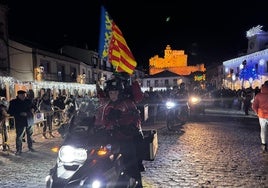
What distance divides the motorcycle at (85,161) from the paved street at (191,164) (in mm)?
2103

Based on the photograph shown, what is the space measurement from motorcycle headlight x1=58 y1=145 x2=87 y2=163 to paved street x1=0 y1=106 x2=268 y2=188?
7.90 feet

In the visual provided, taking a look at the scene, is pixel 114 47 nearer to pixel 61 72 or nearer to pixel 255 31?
pixel 61 72

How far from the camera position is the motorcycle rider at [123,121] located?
4719mm

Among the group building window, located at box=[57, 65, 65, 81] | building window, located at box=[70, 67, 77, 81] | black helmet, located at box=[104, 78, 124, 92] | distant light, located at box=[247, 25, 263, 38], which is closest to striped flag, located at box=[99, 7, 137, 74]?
black helmet, located at box=[104, 78, 124, 92]

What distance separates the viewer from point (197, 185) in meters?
5.89

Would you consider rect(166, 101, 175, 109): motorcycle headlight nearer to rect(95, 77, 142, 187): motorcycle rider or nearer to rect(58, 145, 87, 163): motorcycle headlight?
rect(95, 77, 142, 187): motorcycle rider

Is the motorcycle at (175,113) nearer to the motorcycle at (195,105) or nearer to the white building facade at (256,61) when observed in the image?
the motorcycle at (195,105)

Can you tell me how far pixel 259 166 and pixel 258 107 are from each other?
2147mm

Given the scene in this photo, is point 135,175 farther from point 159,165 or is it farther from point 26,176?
point 26,176

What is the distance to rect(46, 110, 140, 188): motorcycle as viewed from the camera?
386 cm

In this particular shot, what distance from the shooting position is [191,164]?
24.4 ft

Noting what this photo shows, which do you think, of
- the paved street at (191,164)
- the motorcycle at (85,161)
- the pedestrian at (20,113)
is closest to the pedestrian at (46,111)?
the paved street at (191,164)

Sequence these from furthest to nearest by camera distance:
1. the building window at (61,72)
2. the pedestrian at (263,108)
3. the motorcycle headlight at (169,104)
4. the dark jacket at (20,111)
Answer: the building window at (61,72)
the motorcycle headlight at (169,104)
the dark jacket at (20,111)
the pedestrian at (263,108)

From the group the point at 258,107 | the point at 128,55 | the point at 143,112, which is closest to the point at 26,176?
the point at 128,55
